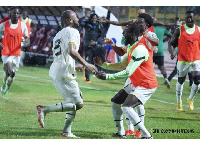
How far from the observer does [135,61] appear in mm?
6629

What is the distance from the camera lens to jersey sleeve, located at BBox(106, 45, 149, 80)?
6.53 meters

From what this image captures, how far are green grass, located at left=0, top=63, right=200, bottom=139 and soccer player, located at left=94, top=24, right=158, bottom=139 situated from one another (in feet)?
2.20

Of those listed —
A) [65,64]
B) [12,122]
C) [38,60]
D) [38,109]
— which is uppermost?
[65,64]

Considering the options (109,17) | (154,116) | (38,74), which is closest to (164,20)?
(109,17)

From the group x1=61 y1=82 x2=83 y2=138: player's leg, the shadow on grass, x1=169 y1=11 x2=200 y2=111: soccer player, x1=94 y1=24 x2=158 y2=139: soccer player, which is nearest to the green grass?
the shadow on grass

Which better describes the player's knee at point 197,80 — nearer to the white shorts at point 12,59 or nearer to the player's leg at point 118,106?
the player's leg at point 118,106

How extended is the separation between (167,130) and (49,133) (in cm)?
180

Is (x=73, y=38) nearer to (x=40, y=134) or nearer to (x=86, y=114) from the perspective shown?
(x=40, y=134)

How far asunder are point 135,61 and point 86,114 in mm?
3050

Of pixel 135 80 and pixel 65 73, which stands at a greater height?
pixel 65 73

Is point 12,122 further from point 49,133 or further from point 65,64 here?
point 65,64

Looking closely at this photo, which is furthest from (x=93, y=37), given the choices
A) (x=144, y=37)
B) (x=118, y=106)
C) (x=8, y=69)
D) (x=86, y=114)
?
(x=118, y=106)

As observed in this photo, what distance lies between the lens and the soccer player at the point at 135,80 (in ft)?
21.9

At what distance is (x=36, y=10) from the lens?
58.3 feet
